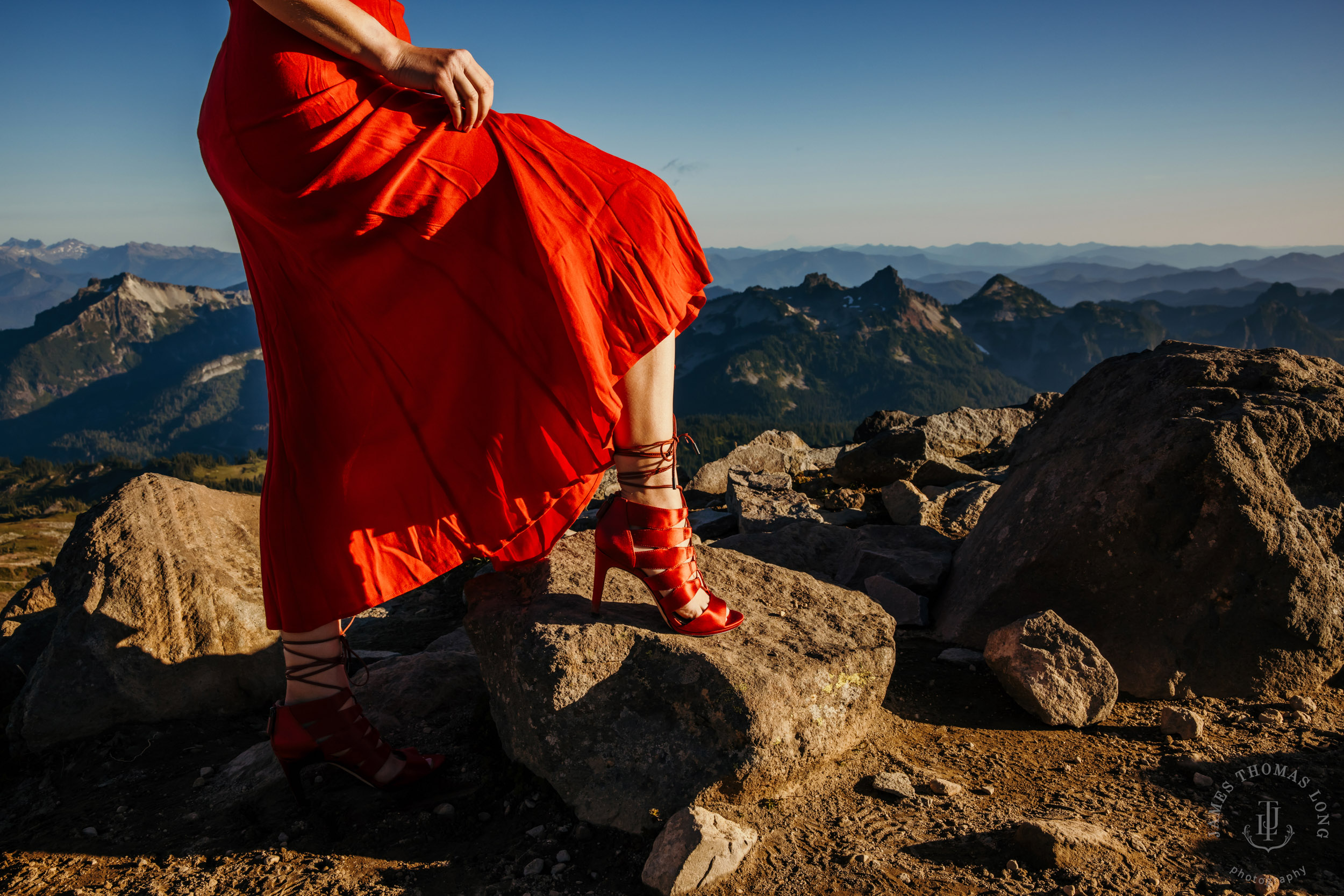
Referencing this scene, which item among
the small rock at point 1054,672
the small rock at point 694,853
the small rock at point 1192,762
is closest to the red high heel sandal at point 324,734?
the small rock at point 694,853

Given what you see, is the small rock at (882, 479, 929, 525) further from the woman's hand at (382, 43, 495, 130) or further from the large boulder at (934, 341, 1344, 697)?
the woman's hand at (382, 43, 495, 130)

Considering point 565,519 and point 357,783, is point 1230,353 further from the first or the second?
point 357,783

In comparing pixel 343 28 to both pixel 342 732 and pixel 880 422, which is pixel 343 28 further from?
pixel 880 422

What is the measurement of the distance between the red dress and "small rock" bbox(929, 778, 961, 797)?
174 centimetres

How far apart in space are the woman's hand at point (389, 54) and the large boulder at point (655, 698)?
1.96 meters

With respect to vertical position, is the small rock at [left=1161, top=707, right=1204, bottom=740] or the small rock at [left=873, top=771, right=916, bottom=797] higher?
the small rock at [left=873, top=771, right=916, bottom=797]

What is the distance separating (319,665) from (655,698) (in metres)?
1.27

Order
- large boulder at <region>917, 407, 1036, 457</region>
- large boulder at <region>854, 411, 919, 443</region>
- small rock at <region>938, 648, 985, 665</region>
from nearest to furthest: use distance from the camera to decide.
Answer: small rock at <region>938, 648, 985, 665</region> → large boulder at <region>917, 407, 1036, 457</region> → large boulder at <region>854, 411, 919, 443</region>

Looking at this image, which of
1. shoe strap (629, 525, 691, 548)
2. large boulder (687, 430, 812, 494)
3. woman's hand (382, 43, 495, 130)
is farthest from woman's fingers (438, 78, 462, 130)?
large boulder (687, 430, 812, 494)

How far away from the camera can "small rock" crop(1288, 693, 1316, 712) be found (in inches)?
127

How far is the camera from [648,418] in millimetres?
2576

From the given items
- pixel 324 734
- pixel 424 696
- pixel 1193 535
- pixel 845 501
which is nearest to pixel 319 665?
pixel 324 734

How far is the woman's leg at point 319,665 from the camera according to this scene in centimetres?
250

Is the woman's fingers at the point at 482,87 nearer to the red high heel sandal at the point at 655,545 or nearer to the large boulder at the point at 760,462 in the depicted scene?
the red high heel sandal at the point at 655,545
